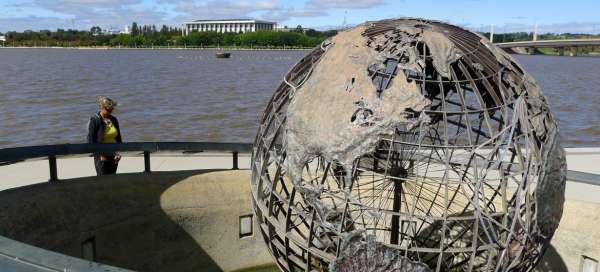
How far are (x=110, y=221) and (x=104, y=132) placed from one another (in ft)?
3.63

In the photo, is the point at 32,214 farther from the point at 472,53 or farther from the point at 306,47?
the point at 306,47

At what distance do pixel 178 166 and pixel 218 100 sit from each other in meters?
11.8

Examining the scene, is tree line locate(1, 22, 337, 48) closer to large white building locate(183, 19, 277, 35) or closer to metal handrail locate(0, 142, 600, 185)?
large white building locate(183, 19, 277, 35)

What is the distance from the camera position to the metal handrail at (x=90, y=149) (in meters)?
4.96

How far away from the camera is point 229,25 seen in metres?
141

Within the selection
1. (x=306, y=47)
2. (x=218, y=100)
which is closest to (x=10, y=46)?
(x=306, y=47)

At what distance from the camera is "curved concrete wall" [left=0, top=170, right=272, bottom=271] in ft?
15.9

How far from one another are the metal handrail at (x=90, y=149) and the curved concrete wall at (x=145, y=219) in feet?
0.90

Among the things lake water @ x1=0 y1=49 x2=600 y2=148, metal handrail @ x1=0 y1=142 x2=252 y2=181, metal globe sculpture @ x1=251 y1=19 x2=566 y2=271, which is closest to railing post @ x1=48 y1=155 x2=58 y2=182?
metal handrail @ x1=0 y1=142 x2=252 y2=181

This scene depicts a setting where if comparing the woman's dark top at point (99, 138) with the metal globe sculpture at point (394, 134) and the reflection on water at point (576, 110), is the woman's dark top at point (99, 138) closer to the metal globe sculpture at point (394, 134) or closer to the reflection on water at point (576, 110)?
the metal globe sculpture at point (394, 134)

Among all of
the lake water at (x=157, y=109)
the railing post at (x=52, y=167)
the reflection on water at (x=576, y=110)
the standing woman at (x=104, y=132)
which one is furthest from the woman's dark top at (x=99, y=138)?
the reflection on water at (x=576, y=110)

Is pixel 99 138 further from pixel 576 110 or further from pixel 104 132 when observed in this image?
pixel 576 110

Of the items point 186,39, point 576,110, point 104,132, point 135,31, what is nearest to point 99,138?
point 104,132

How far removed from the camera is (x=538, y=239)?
3619mm
